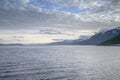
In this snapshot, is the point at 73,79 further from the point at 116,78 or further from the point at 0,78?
the point at 0,78

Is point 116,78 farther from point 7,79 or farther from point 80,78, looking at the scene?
point 7,79

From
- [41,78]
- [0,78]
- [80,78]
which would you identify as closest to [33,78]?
[41,78]

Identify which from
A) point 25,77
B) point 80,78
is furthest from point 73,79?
point 25,77

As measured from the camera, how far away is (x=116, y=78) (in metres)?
66.6

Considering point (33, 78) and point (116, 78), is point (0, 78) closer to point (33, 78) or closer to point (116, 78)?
point (33, 78)

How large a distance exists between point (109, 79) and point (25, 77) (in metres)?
30.0

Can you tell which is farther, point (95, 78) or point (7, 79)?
point (95, 78)

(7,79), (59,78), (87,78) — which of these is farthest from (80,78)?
(7,79)

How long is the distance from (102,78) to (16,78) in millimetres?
30814

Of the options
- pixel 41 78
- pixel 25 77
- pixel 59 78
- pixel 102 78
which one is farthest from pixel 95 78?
pixel 25 77

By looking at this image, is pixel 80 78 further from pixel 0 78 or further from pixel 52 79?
pixel 0 78

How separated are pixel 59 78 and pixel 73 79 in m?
4.98

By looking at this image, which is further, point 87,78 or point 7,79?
point 87,78

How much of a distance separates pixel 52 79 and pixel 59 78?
2.88 meters
